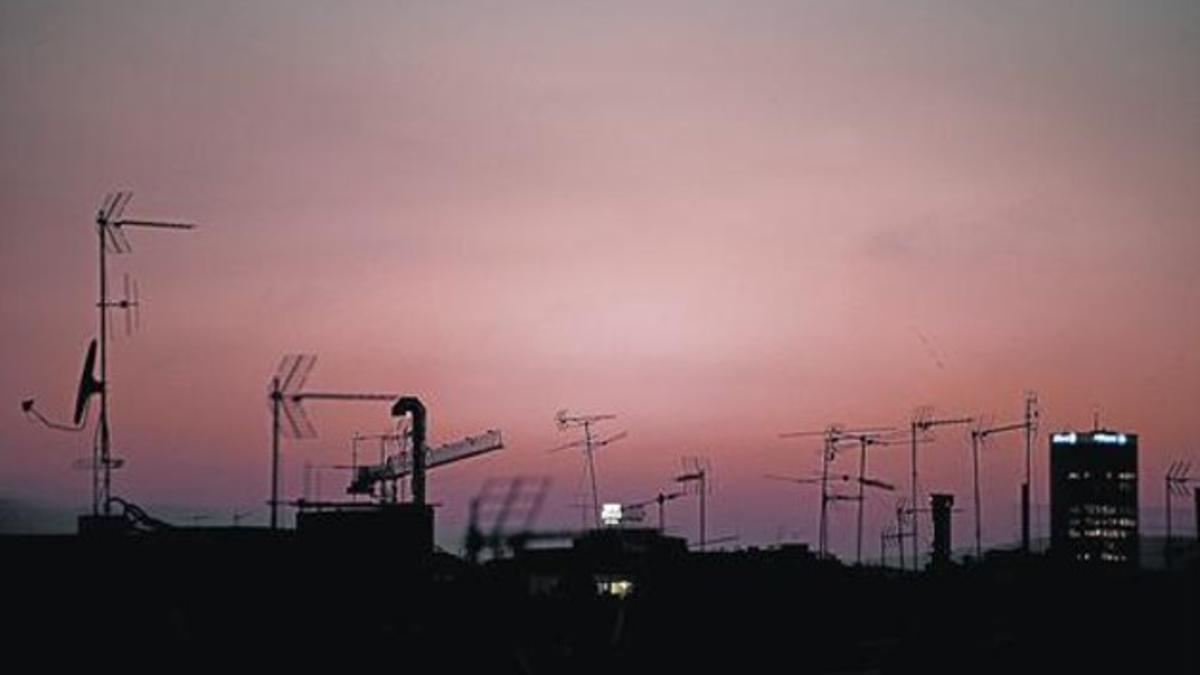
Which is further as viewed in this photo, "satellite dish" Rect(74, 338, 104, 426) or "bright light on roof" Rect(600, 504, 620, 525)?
"bright light on roof" Rect(600, 504, 620, 525)

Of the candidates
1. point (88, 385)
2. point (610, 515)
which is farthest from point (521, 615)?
point (610, 515)

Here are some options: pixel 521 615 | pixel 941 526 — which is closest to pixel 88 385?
pixel 521 615

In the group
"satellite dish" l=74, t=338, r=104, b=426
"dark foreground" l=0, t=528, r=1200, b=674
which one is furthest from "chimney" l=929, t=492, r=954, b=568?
"satellite dish" l=74, t=338, r=104, b=426

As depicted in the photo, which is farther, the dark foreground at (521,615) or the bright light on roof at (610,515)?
the bright light on roof at (610,515)

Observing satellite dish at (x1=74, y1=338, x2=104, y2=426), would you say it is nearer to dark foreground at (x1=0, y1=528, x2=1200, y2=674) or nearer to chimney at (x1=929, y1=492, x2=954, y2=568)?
dark foreground at (x1=0, y1=528, x2=1200, y2=674)

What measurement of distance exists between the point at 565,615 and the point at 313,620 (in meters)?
4.73

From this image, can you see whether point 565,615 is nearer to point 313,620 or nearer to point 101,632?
point 313,620

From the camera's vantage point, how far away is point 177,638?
80.2 feet

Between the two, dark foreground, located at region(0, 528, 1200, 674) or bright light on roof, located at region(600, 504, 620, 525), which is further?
bright light on roof, located at region(600, 504, 620, 525)

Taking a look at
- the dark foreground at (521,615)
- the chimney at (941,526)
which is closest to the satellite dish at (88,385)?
the dark foreground at (521,615)

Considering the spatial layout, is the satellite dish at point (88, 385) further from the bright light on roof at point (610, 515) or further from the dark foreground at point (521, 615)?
the bright light on roof at point (610, 515)

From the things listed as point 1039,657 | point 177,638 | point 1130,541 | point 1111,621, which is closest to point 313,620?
point 177,638

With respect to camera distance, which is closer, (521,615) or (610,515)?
(521,615)

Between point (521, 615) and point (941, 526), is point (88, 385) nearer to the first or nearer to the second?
point (521, 615)
